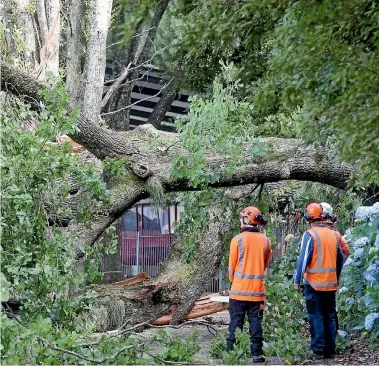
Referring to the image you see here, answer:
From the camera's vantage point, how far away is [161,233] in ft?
76.0

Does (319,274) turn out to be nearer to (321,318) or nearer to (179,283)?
(321,318)

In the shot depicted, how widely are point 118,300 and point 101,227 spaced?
4.97ft

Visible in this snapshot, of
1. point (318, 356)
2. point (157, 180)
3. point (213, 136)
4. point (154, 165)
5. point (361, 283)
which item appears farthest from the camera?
point (154, 165)

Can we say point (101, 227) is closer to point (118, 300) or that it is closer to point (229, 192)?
point (118, 300)

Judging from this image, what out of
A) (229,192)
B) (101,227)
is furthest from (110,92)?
(101,227)

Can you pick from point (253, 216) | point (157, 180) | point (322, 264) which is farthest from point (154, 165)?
point (322, 264)

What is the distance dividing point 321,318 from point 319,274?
Answer: 0.47m

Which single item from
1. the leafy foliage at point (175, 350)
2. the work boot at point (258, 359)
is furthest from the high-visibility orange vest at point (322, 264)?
the leafy foliage at point (175, 350)

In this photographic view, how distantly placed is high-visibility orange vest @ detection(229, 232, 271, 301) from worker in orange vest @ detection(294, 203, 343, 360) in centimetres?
44

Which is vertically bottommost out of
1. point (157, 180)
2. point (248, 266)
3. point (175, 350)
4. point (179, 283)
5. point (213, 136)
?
point (175, 350)

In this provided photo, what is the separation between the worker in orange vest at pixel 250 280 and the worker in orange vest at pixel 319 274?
0.45 metres

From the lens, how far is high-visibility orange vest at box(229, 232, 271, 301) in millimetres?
8859

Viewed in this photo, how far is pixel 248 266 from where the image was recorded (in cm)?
886

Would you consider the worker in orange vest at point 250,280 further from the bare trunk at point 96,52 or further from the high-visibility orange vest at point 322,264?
the bare trunk at point 96,52
